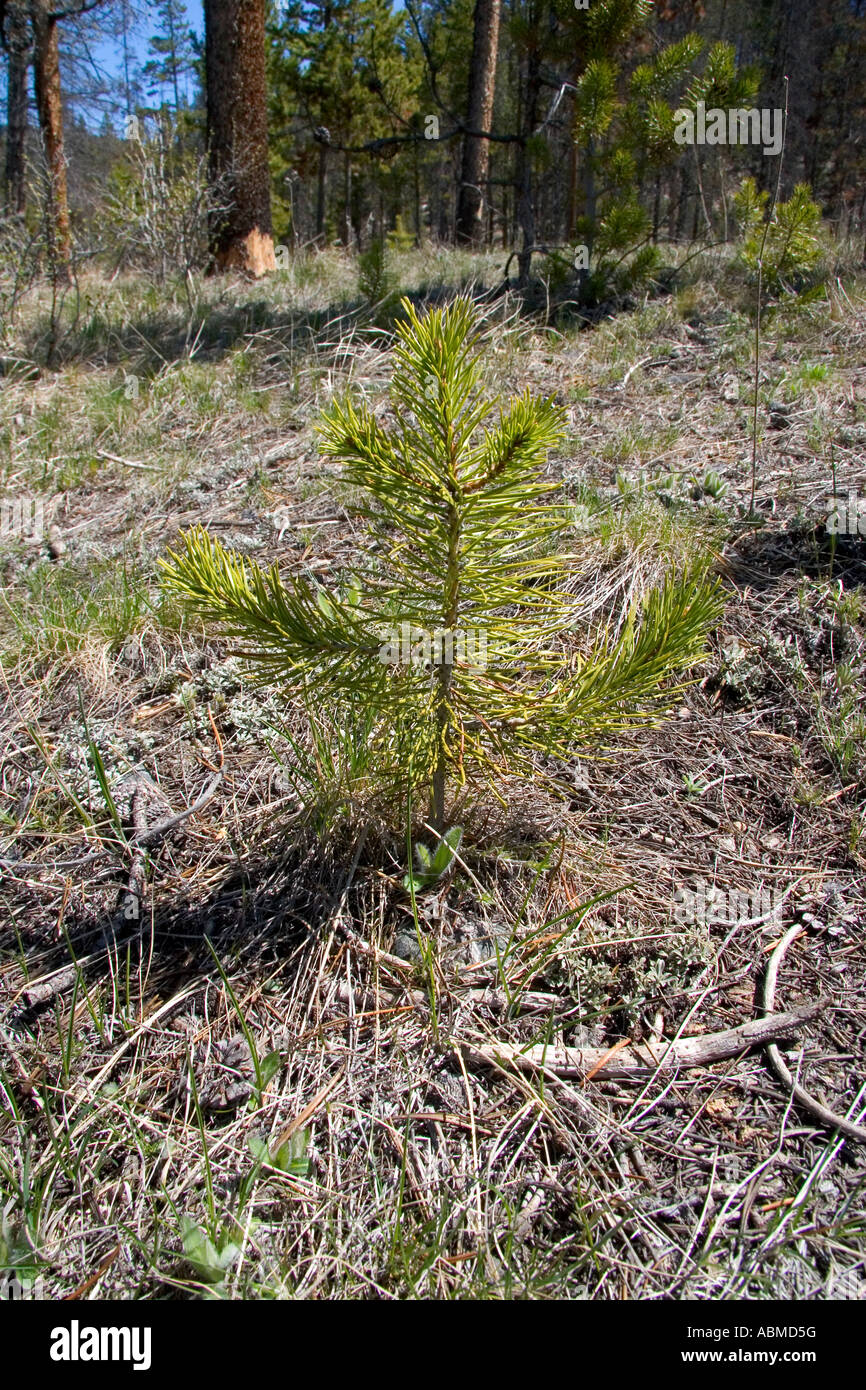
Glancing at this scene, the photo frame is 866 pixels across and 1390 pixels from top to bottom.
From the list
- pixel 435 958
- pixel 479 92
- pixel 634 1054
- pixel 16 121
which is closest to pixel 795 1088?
pixel 634 1054

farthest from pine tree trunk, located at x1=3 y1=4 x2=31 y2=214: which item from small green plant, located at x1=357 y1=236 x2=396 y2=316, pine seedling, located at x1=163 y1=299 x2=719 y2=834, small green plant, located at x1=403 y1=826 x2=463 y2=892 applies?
small green plant, located at x1=403 y1=826 x2=463 y2=892

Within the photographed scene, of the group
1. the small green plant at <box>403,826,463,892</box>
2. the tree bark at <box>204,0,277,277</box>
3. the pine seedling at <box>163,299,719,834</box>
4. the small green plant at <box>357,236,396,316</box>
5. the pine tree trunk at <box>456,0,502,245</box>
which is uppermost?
the pine tree trunk at <box>456,0,502,245</box>

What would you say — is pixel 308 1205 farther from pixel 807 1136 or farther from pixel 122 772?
pixel 122 772

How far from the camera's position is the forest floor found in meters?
1.21

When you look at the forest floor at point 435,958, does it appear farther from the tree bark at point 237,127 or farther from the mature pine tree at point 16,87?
the mature pine tree at point 16,87

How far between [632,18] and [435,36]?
14.9 m

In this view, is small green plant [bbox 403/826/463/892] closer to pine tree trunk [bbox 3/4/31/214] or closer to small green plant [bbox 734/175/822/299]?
small green plant [bbox 734/175/822/299]

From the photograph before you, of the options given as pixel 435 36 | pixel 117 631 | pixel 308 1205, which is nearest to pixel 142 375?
pixel 117 631

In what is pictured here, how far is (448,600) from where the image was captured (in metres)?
1.47

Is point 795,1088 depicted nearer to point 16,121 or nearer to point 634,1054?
point 634,1054

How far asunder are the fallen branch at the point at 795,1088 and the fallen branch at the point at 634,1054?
0.04 m

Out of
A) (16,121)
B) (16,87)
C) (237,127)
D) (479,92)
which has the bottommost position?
(237,127)

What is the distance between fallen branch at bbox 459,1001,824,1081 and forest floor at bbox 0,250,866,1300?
0.01m

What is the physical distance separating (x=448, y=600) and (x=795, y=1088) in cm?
113
